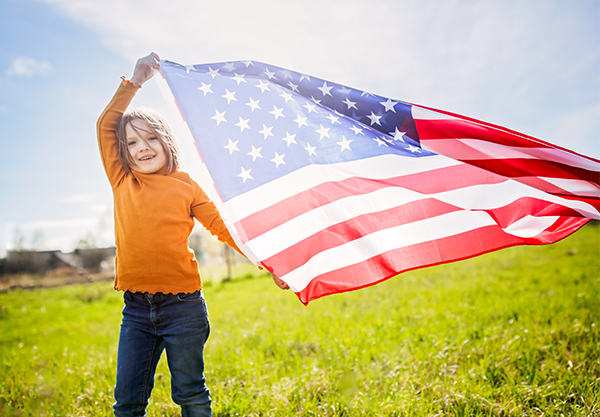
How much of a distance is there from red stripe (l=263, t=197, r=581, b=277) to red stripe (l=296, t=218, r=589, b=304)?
10 centimetres

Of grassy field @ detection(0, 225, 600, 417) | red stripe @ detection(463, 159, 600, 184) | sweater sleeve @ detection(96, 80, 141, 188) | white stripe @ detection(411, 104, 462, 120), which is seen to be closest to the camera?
sweater sleeve @ detection(96, 80, 141, 188)

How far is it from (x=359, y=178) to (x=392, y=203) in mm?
292

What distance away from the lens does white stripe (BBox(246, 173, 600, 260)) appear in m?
2.27

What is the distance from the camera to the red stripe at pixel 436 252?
228 cm

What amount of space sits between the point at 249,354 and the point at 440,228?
2.47 m

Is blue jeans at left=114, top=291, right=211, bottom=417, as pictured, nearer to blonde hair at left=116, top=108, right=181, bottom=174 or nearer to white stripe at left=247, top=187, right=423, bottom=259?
white stripe at left=247, top=187, right=423, bottom=259

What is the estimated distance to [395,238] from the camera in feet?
7.81

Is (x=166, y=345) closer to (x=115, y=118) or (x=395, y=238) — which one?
(x=115, y=118)

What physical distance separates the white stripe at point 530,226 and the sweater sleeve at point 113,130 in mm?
2658

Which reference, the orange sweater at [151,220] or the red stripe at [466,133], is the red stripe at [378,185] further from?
the orange sweater at [151,220]

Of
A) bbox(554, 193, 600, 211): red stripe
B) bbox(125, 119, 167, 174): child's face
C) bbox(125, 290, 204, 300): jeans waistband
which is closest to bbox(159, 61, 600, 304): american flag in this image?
bbox(554, 193, 600, 211): red stripe

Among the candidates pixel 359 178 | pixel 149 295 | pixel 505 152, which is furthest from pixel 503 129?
pixel 149 295

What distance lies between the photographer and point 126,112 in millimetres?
2285

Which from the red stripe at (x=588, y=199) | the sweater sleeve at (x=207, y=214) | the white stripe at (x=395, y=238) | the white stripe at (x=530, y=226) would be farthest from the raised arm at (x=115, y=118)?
the red stripe at (x=588, y=199)
